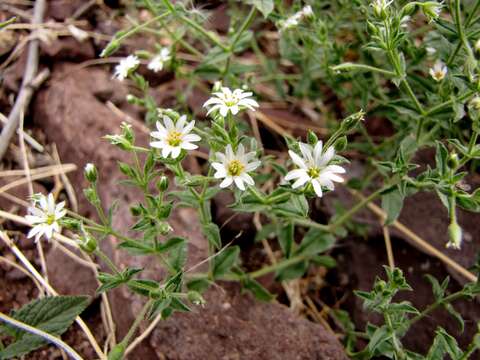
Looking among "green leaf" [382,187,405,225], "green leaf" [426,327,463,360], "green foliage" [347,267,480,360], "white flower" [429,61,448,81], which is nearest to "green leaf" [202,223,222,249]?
"green foliage" [347,267,480,360]

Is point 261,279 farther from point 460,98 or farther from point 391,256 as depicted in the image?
point 460,98

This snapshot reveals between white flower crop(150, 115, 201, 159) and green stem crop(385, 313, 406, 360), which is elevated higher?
white flower crop(150, 115, 201, 159)

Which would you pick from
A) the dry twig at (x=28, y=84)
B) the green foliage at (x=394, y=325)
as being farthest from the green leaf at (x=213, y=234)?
the dry twig at (x=28, y=84)

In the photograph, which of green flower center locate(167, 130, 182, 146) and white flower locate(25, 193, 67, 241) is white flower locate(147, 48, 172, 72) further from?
white flower locate(25, 193, 67, 241)

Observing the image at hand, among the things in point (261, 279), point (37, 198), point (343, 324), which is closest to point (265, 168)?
point (261, 279)

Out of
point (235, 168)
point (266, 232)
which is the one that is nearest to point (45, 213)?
point (235, 168)

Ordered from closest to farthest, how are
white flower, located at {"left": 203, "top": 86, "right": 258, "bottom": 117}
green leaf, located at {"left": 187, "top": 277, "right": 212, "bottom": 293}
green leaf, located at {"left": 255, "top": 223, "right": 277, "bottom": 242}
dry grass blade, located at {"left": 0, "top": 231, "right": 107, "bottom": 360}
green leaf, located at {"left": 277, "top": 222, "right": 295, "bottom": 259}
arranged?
white flower, located at {"left": 203, "top": 86, "right": 258, "bottom": 117} → dry grass blade, located at {"left": 0, "top": 231, "right": 107, "bottom": 360} → green leaf, located at {"left": 187, "top": 277, "right": 212, "bottom": 293} → green leaf, located at {"left": 277, "top": 222, "right": 295, "bottom": 259} → green leaf, located at {"left": 255, "top": 223, "right": 277, "bottom": 242}
